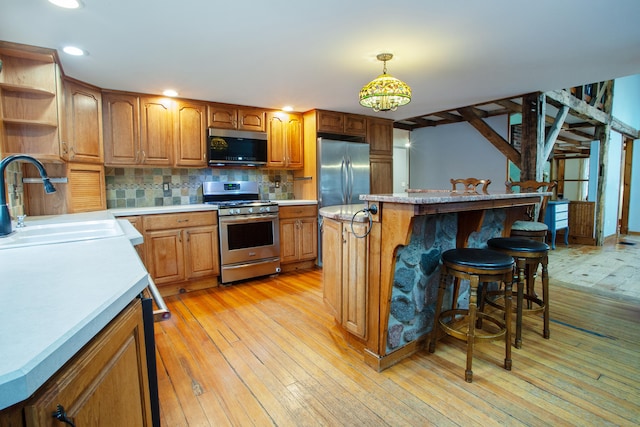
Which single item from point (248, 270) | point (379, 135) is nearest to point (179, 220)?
point (248, 270)

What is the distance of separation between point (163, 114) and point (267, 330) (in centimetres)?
263

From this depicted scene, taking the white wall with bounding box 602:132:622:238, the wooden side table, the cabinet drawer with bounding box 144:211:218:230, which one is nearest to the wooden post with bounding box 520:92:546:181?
the wooden side table

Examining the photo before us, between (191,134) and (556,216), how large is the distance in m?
5.55

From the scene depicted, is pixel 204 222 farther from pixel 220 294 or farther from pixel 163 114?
pixel 163 114

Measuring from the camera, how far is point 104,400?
0.73m

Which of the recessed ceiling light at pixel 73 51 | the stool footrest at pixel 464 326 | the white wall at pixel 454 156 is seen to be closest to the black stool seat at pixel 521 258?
the stool footrest at pixel 464 326

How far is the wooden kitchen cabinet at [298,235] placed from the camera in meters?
4.06

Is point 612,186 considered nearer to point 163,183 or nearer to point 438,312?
point 438,312

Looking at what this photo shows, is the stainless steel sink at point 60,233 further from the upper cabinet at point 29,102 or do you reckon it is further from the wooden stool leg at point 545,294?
the wooden stool leg at point 545,294

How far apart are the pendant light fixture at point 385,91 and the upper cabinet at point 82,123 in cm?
251

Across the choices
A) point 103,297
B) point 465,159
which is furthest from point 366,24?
point 465,159

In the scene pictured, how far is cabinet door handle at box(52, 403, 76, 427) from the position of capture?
0.55 meters

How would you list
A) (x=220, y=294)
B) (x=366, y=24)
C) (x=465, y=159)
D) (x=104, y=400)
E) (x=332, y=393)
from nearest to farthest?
1. (x=104, y=400)
2. (x=332, y=393)
3. (x=366, y=24)
4. (x=220, y=294)
5. (x=465, y=159)

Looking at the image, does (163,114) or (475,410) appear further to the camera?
(163,114)
